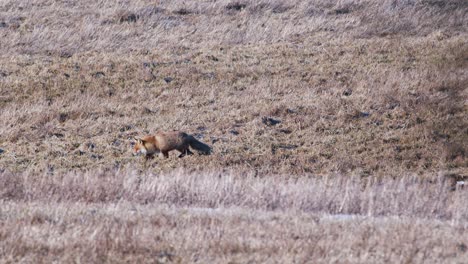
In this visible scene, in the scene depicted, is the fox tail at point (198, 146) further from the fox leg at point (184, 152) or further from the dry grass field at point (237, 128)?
the dry grass field at point (237, 128)

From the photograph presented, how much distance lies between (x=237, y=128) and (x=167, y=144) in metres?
3.50

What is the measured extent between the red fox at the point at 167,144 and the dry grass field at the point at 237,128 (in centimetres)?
23

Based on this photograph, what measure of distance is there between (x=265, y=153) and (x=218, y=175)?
4604mm

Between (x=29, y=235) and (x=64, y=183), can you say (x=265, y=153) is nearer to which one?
(x=64, y=183)

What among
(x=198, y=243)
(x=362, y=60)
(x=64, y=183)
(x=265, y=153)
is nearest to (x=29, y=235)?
(x=198, y=243)

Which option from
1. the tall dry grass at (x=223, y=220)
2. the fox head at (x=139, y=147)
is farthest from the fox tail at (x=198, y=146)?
the tall dry grass at (x=223, y=220)

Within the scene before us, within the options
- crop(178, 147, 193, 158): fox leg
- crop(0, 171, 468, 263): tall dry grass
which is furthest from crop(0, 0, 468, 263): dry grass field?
crop(178, 147, 193, 158): fox leg

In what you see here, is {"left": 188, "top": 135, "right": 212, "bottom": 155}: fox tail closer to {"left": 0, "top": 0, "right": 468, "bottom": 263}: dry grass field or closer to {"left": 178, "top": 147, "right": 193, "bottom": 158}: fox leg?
{"left": 178, "top": 147, "right": 193, "bottom": 158}: fox leg

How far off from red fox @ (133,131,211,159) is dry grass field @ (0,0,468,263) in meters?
0.23

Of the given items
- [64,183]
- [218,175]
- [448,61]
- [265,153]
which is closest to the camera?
[64,183]

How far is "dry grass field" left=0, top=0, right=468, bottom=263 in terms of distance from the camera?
8.23 meters

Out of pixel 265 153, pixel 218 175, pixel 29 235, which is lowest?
pixel 265 153

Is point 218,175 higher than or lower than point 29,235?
lower

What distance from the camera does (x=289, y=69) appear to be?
22.9 m
